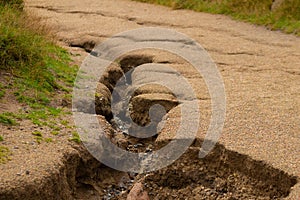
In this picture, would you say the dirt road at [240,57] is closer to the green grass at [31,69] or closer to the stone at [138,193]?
the stone at [138,193]

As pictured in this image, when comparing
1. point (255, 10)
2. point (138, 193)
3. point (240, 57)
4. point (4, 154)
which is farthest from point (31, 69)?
point (255, 10)

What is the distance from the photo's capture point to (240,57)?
23.3ft

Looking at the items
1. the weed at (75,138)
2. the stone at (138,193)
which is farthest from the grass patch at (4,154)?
the stone at (138,193)

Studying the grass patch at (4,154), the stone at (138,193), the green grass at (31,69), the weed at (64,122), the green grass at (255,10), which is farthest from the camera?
the green grass at (255,10)

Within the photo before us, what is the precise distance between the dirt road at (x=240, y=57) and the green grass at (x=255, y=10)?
0.65ft

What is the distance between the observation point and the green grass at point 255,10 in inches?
342

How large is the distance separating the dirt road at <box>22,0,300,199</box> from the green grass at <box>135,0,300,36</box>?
7.8 inches

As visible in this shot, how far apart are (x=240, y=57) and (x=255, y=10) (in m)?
2.51

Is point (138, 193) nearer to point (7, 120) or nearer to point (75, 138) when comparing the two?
point (75, 138)

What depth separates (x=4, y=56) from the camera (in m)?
5.45

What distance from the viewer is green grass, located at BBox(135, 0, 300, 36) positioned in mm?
8688

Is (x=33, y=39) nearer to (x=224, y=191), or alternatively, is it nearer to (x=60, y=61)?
(x=60, y=61)

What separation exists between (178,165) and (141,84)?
5.28ft

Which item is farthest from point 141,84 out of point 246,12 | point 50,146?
point 246,12
